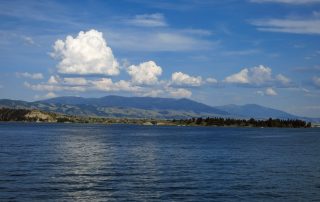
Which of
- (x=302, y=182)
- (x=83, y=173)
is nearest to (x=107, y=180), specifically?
(x=83, y=173)

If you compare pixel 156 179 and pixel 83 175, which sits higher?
pixel 156 179

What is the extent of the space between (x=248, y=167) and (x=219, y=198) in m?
36.9

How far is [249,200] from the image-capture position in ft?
196

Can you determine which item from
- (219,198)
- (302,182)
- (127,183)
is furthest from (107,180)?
(302,182)

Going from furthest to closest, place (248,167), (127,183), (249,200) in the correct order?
(248,167) → (127,183) → (249,200)

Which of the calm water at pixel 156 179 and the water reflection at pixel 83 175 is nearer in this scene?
the calm water at pixel 156 179

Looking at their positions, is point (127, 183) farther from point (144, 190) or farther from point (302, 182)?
point (302, 182)

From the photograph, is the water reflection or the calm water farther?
the water reflection

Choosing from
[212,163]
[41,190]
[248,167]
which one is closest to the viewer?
[41,190]

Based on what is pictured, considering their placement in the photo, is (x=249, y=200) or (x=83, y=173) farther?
(x=83, y=173)

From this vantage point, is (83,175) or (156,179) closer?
(156,179)

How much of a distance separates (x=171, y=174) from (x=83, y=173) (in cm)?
1481

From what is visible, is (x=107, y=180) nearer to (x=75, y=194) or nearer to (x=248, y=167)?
(x=75, y=194)

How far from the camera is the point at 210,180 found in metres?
75.5
